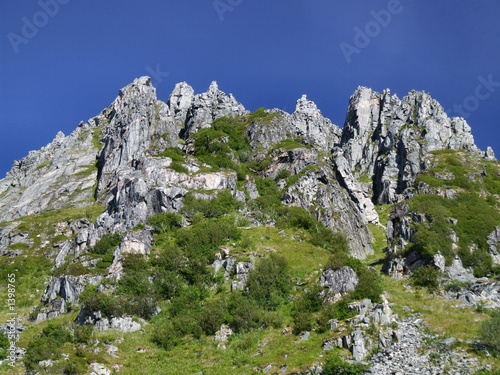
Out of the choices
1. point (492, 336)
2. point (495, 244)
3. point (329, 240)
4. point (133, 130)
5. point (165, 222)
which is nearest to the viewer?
point (492, 336)

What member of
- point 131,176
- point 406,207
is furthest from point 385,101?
point 131,176

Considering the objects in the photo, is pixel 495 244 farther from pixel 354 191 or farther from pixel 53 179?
pixel 53 179

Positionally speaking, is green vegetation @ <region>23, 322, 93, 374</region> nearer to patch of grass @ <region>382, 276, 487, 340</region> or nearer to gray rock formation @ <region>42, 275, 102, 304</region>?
gray rock formation @ <region>42, 275, 102, 304</region>

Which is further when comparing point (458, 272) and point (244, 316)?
point (458, 272)

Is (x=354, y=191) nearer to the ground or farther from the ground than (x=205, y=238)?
farther from the ground

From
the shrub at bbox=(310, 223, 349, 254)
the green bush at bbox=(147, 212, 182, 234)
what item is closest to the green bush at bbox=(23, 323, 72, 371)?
the green bush at bbox=(147, 212, 182, 234)

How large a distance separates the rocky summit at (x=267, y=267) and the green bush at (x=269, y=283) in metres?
0.20

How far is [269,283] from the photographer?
147 ft

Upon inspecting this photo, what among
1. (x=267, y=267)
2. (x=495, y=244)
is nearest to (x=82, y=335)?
(x=267, y=267)

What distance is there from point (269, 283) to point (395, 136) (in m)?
108

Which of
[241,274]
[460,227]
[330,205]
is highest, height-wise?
[330,205]

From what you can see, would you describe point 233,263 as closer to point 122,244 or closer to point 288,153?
point 122,244

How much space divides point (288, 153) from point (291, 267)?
52.0 meters

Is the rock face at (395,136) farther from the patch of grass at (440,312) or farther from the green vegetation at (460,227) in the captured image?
the patch of grass at (440,312)
